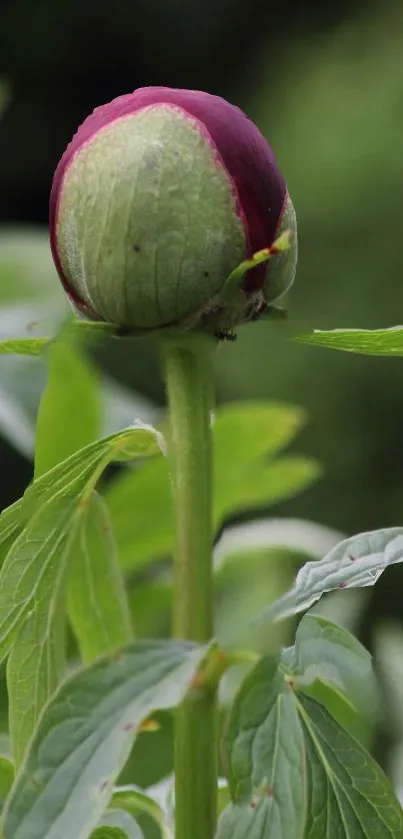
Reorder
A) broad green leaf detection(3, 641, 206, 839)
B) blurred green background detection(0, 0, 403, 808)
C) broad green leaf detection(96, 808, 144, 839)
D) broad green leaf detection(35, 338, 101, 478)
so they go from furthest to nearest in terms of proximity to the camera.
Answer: blurred green background detection(0, 0, 403, 808), broad green leaf detection(35, 338, 101, 478), broad green leaf detection(96, 808, 144, 839), broad green leaf detection(3, 641, 206, 839)

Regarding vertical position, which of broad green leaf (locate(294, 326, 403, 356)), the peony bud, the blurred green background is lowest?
the blurred green background

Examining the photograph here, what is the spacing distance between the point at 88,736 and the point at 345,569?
3.7 inches

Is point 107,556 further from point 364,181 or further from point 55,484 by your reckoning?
point 364,181

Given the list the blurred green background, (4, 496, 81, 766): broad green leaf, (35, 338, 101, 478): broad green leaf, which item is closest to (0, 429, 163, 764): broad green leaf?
(4, 496, 81, 766): broad green leaf

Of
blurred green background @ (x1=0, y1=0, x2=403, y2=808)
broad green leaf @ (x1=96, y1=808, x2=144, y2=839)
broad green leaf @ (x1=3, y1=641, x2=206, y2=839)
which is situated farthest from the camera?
blurred green background @ (x1=0, y1=0, x2=403, y2=808)

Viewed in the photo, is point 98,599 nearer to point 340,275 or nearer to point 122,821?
point 122,821

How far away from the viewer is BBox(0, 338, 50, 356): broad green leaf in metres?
0.39

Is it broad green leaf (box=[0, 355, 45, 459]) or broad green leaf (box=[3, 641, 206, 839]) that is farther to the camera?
broad green leaf (box=[0, 355, 45, 459])

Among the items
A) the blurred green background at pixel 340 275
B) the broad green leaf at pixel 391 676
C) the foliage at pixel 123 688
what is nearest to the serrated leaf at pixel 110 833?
the foliage at pixel 123 688

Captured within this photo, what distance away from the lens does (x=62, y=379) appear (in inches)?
26.9

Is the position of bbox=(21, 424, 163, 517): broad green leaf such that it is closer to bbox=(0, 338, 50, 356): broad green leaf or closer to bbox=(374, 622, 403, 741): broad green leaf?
bbox=(0, 338, 50, 356): broad green leaf

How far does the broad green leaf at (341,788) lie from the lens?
0.38 metres

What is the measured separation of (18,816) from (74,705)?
0.11 feet

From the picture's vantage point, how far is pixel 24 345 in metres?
0.40
